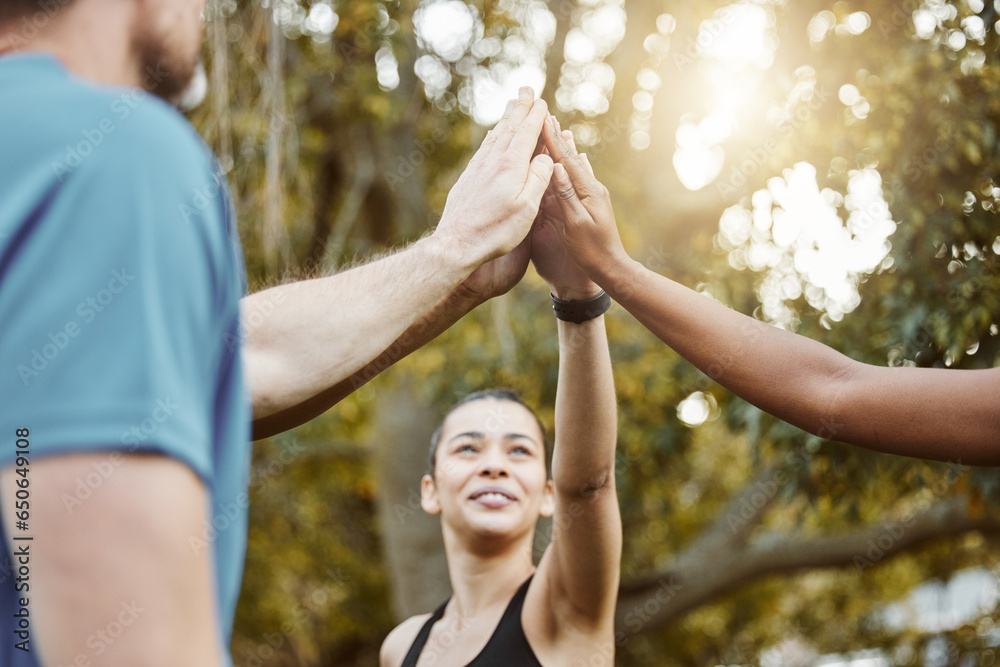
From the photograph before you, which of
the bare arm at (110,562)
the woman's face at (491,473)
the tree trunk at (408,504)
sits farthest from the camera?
the tree trunk at (408,504)

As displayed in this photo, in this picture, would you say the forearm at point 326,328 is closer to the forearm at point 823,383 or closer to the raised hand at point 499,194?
the raised hand at point 499,194

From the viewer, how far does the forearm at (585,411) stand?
7.04 feet

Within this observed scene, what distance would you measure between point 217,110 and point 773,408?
372 centimetres

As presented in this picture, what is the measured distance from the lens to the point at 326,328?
127cm

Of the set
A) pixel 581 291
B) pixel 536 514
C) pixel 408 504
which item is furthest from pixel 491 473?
pixel 408 504

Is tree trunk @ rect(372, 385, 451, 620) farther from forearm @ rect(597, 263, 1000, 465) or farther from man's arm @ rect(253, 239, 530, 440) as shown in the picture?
forearm @ rect(597, 263, 1000, 465)

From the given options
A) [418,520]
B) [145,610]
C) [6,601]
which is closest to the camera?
[145,610]

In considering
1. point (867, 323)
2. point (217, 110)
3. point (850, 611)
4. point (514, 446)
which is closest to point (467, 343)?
point (217, 110)

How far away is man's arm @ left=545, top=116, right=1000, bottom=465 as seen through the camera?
1.66 metres

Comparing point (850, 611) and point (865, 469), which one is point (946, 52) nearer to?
point (865, 469)

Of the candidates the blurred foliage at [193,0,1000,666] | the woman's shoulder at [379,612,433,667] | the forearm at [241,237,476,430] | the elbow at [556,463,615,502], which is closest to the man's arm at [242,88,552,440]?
the forearm at [241,237,476,430]

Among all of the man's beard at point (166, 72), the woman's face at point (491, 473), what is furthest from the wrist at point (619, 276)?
the man's beard at point (166, 72)

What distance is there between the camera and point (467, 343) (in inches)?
223

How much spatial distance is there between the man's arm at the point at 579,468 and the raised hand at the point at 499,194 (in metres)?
0.25
